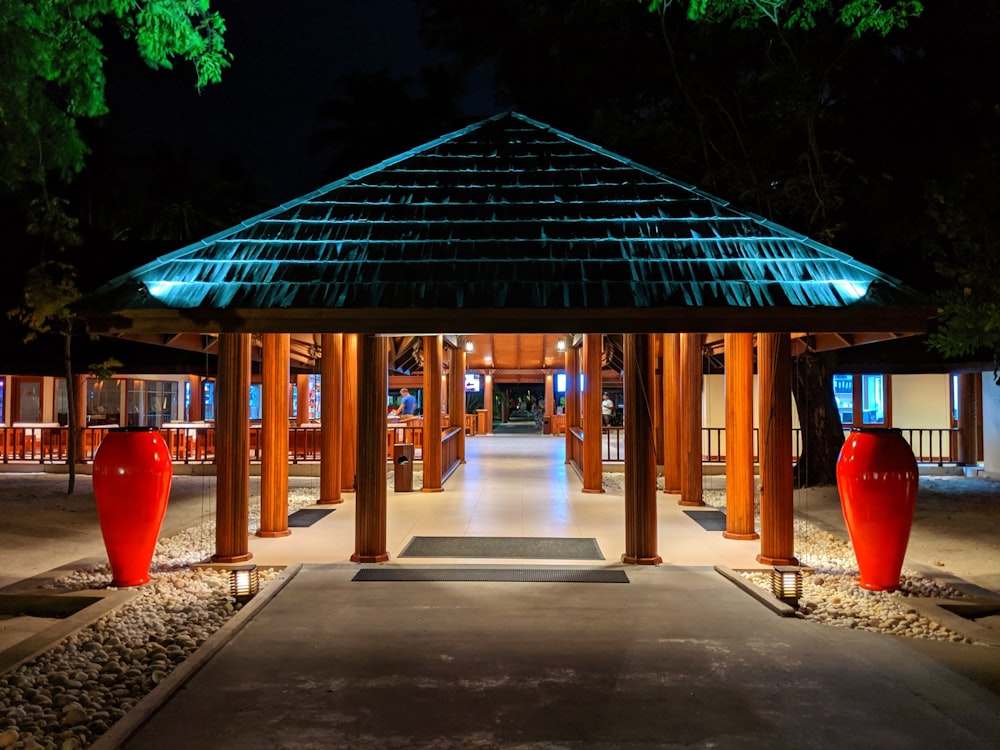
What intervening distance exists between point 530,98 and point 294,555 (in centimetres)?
1357

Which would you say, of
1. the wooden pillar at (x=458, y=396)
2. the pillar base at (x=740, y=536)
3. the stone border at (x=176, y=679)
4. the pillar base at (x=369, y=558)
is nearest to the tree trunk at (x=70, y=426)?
the wooden pillar at (x=458, y=396)

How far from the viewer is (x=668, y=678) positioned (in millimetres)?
4648

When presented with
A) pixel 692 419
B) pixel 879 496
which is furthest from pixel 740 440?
pixel 692 419

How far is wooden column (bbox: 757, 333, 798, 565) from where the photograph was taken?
309 inches

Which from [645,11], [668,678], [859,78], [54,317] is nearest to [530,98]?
[645,11]

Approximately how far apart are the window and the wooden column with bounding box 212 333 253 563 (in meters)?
17.0

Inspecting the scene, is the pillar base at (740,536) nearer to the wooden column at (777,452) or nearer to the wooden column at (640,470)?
the wooden column at (777,452)

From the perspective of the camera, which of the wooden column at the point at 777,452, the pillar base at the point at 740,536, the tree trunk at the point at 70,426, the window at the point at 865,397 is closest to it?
the wooden column at the point at 777,452

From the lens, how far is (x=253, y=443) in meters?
19.8

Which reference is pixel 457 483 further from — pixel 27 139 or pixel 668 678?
pixel 668 678

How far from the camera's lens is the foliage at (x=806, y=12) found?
11109 millimetres

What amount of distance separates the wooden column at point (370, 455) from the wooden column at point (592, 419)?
6.58 metres

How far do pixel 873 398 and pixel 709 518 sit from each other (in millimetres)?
11727

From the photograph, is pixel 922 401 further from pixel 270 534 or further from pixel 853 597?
pixel 270 534
